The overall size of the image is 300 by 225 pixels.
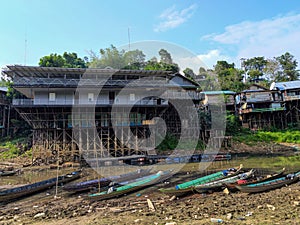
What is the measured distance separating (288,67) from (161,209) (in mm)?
49318

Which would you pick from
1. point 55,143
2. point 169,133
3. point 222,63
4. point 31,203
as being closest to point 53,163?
point 55,143

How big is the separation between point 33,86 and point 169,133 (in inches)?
729

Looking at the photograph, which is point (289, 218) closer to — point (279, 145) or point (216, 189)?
point (216, 189)

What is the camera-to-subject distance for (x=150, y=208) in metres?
9.62

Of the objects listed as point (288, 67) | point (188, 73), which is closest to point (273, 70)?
point (288, 67)

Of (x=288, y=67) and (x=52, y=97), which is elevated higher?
(x=288, y=67)

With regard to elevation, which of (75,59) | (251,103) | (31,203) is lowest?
(31,203)

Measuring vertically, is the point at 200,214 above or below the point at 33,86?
below

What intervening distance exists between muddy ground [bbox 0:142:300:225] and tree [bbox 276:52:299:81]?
139 feet

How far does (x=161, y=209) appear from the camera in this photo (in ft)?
31.1

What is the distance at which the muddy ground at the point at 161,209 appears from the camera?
8.23m

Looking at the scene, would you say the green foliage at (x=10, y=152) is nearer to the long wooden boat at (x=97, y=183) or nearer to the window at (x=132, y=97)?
the window at (x=132, y=97)

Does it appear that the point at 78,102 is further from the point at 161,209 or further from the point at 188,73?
the point at 188,73

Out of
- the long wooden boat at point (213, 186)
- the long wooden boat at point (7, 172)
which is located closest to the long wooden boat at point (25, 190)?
the long wooden boat at point (7, 172)
